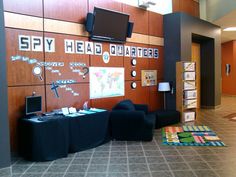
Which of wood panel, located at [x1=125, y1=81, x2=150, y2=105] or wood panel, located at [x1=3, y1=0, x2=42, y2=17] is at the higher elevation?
wood panel, located at [x1=3, y1=0, x2=42, y2=17]

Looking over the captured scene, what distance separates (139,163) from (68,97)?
2.09 m

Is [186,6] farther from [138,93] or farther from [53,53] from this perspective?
[53,53]

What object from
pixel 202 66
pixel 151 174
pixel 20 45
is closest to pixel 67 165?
pixel 151 174

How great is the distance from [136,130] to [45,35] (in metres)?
2.66

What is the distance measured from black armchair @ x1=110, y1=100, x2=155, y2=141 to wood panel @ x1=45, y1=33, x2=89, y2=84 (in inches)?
44.6

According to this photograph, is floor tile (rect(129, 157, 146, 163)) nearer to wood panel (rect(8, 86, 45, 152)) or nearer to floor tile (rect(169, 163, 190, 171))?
floor tile (rect(169, 163, 190, 171))

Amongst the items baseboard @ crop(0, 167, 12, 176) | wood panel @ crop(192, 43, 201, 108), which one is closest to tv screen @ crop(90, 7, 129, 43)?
baseboard @ crop(0, 167, 12, 176)

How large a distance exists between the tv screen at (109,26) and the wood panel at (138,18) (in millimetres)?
584

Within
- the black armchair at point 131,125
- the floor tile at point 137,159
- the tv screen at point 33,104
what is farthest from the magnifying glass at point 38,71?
the floor tile at point 137,159

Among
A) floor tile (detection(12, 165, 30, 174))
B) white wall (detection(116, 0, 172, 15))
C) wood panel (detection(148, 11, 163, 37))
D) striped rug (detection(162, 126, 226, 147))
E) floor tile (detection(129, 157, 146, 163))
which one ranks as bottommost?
floor tile (detection(12, 165, 30, 174))

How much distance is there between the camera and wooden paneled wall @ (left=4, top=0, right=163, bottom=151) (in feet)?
13.8

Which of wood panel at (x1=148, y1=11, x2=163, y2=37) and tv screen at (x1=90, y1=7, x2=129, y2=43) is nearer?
tv screen at (x1=90, y1=7, x2=129, y2=43)

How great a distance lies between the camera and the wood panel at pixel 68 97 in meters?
4.78

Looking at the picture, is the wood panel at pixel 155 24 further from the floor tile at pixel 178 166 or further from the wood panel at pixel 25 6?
the floor tile at pixel 178 166
